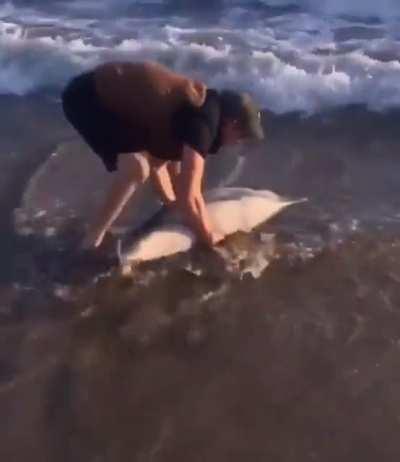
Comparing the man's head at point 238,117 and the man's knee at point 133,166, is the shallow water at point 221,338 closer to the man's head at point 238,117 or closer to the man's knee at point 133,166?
the man's knee at point 133,166

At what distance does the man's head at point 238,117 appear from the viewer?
187 inches

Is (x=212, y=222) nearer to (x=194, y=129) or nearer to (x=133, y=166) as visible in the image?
(x=133, y=166)

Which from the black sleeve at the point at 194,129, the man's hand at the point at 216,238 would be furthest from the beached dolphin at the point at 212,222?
the black sleeve at the point at 194,129

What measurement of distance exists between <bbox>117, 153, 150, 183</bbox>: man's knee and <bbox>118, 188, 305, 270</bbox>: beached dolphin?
282mm

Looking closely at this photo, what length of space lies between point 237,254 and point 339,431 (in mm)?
1491

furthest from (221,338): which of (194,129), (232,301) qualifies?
(194,129)

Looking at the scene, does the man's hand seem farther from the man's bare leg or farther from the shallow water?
the man's bare leg

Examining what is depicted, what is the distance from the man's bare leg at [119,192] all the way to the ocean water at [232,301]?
100 millimetres

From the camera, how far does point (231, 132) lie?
480 centimetres

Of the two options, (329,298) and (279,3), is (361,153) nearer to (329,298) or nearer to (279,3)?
(329,298)

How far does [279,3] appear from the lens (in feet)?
32.4

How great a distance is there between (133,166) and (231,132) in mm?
666

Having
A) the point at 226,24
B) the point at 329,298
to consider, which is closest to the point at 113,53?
the point at 226,24

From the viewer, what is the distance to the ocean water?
412 centimetres
